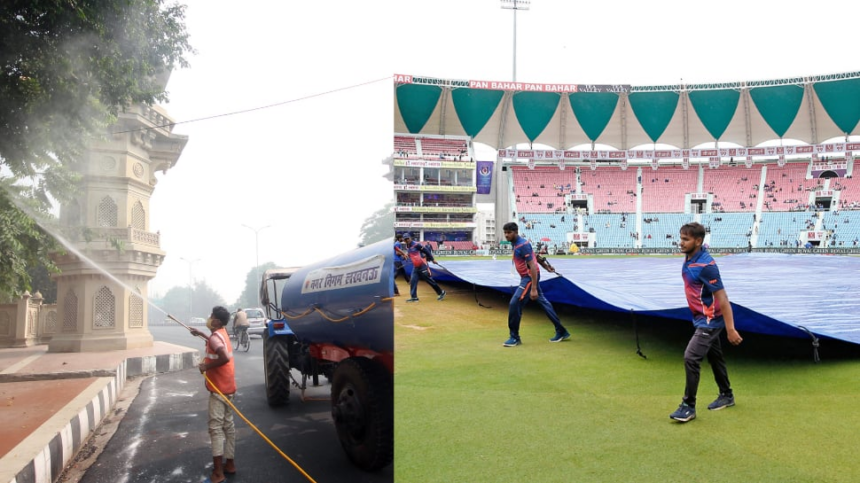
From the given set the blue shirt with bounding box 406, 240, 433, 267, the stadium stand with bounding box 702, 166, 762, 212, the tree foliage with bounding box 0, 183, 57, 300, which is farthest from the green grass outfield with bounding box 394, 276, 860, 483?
the stadium stand with bounding box 702, 166, 762, 212

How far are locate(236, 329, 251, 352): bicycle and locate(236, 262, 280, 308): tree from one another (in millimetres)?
88

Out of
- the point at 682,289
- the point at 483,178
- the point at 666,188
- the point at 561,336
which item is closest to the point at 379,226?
the point at 561,336

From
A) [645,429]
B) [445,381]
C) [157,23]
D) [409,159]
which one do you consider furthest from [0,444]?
[645,429]

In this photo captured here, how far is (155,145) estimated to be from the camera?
49.4 inches

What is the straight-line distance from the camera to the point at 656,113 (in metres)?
7.14

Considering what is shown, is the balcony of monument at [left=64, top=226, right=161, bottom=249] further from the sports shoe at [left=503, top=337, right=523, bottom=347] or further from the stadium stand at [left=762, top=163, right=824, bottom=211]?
the stadium stand at [left=762, top=163, right=824, bottom=211]

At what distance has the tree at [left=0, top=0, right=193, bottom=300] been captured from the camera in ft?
3.42

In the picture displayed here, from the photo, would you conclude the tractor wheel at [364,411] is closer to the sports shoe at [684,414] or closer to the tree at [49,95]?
the tree at [49,95]

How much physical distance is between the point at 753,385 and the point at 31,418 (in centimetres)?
355

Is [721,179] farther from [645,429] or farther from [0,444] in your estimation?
[0,444]

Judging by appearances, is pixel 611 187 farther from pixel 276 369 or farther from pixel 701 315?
pixel 276 369

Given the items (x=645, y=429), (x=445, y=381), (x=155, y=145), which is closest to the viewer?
(x=155, y=145)

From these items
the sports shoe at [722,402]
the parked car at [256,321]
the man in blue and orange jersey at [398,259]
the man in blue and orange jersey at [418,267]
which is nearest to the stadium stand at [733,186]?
the sports shoe at [722,402]

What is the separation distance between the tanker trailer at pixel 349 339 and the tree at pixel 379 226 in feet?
0.14
